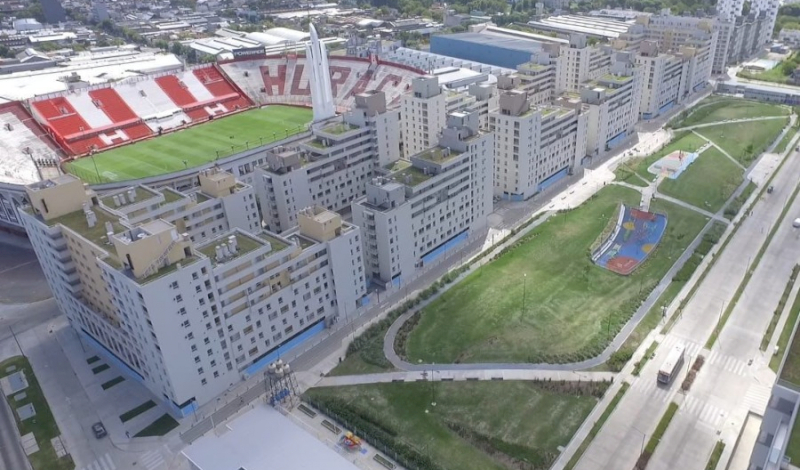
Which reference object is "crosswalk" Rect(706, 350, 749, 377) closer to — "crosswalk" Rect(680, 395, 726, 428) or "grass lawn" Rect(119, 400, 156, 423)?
"crosswalk" Rect(680, 395, 726, 428)

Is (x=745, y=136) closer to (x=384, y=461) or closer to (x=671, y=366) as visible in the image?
(x=671, y=366)

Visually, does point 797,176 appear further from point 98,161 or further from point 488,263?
point 98,161

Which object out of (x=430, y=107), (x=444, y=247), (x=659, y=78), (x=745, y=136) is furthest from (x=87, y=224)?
(x=745, y=136)

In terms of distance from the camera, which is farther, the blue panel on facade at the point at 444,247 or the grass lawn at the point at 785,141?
the grass lawn at the point at 785,141

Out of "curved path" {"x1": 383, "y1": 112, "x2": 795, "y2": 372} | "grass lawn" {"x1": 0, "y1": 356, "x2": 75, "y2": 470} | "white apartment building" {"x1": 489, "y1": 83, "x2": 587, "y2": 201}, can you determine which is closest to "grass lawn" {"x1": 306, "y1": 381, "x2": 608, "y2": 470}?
"curved path" {"x1": 383, "y1": 112, "x2": 795, "y2": 372}

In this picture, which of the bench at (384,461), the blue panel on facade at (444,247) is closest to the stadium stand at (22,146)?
the blue panel on facade at (444,247)

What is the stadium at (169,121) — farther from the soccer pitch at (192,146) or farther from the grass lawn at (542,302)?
the grass lawn at (542,302)
